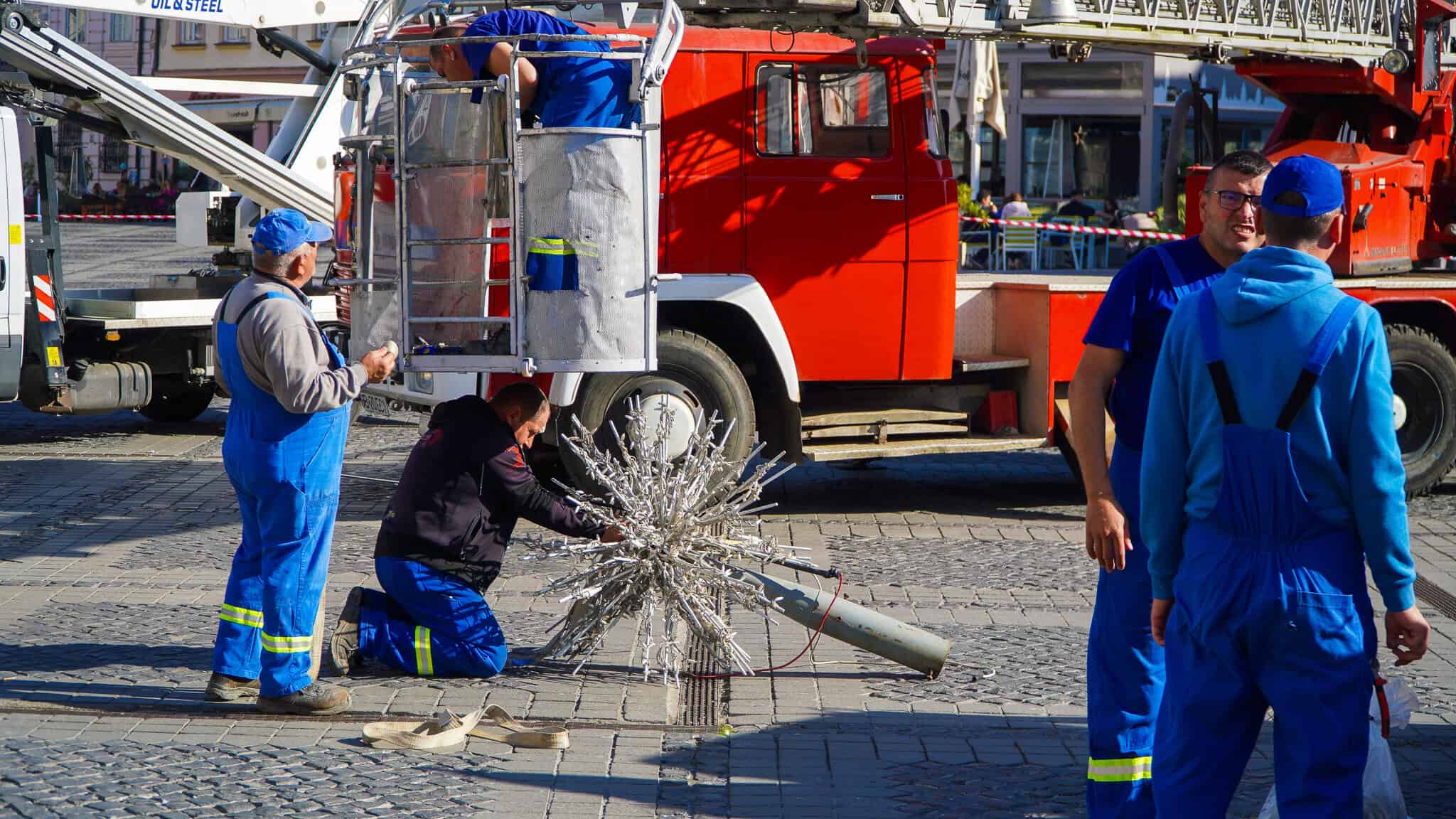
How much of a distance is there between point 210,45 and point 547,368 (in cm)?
3582

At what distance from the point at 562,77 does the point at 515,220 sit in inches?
23.3

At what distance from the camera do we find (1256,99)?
2880cm

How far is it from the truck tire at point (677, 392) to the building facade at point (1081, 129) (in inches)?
855

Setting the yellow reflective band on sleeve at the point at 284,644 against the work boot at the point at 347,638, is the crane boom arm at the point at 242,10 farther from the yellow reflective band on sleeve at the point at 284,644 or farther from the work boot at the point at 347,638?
the yellow reflective band on sleeve at the point at 284,644

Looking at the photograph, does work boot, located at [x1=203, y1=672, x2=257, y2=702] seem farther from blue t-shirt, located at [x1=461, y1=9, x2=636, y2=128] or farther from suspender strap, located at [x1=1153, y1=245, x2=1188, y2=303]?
suspender strap, located at [x1=1153, y1=245, x2=1188, y2=303]

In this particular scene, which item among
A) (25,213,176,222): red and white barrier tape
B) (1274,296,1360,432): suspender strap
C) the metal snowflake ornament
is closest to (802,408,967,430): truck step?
the metal snowflake ornament

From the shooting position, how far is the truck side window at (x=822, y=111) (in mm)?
9188

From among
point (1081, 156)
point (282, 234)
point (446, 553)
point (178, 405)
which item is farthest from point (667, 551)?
point (1081, 156)

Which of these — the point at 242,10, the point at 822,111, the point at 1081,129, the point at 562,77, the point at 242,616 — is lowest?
the point at 242,616

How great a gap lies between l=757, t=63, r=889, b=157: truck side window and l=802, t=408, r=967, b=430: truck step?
4.95 ft

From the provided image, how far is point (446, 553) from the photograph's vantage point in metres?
5.94

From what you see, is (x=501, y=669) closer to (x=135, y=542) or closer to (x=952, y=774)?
(x=952, y=774)

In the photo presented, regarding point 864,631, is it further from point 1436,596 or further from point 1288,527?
point 1436,596

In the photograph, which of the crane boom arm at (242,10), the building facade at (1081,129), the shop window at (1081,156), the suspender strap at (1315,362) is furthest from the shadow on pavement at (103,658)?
the shop window at (1081,156)
